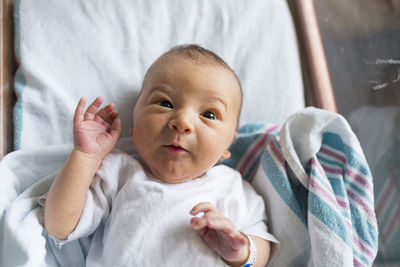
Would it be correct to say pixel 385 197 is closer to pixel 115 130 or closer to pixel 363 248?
pixel 363 248

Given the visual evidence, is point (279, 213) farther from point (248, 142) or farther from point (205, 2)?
point (205, 2)

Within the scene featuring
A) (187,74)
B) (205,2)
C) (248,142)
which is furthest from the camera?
(205,2)

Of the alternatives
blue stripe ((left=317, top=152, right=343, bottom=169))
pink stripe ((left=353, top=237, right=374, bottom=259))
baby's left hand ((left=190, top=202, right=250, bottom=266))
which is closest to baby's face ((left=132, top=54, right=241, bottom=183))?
baby's left hand ((left=190, top=202, right=250, bottom=266))

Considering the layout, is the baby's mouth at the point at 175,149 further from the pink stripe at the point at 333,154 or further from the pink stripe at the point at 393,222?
the pink stripe at the point at 393,222

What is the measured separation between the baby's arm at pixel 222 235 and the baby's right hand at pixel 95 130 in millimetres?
242

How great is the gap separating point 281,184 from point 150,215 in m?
0.30

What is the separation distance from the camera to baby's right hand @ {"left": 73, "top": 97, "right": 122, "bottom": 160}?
30.5 inches

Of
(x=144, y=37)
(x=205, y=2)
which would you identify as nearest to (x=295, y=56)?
(x=205, y=2)

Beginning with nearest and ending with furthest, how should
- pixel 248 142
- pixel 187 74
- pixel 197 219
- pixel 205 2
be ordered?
pixel 197 219 → pixel 187 74 → pixel 248 142 → pixel 205 2

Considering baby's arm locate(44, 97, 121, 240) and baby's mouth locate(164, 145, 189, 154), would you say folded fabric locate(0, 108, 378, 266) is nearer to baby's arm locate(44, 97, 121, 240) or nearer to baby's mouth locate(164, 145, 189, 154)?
baby's arm locate(44, 97, 121, 240)

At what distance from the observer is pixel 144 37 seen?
107 cm

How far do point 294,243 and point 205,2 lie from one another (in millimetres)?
731

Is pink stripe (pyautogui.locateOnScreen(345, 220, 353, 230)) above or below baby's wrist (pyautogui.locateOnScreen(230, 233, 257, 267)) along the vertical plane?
above

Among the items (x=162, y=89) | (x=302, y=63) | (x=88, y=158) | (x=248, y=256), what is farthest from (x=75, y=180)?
(x=302, y=63)
